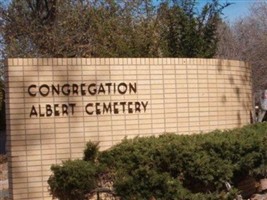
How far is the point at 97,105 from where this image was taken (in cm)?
1097

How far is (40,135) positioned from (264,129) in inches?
170

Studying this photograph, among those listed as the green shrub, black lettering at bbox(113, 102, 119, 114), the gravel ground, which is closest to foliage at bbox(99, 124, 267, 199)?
the green shrub

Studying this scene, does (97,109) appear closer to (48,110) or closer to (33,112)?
(48,110)

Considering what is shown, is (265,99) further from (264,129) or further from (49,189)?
(49,189)

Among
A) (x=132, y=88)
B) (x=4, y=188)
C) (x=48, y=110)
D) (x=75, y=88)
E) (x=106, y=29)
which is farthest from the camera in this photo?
(x=106, y=29)

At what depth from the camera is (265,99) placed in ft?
55.2

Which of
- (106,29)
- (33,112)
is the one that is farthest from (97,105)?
(106,29)

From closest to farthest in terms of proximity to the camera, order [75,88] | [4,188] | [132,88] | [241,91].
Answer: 1. [75,88]
2. [132,88]
3. [241,91]
4. [4,188]

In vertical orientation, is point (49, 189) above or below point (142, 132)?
below

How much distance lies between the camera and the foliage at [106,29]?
1502 centimetres

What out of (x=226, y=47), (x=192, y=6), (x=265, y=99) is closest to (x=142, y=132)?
(x=192, y=6)

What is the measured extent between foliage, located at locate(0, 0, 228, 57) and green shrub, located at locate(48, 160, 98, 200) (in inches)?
180

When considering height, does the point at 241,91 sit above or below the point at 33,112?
above

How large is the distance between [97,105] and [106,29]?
708 centimetres
